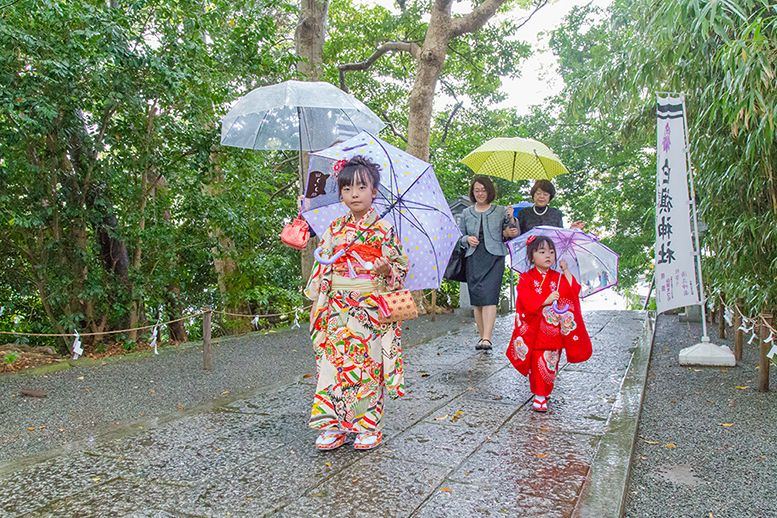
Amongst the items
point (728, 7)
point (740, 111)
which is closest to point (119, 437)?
point (740, 111)

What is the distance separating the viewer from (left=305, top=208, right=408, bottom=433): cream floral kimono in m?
3.41

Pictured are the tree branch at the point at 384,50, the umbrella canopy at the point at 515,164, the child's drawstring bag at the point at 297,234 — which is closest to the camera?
the child's drawstring bag at the point at 297,234

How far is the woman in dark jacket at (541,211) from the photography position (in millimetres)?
5785

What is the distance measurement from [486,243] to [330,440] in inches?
129

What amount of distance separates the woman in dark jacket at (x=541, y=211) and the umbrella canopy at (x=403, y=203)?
6.74ft

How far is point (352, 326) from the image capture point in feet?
11.2

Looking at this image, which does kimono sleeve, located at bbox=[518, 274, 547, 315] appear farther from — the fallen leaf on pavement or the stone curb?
the fallen leaf on pavement

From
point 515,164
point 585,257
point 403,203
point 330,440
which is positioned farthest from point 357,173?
point 515,164

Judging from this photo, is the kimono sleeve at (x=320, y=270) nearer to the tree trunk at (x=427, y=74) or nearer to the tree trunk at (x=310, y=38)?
the tree trunk at (x=310, y=38)

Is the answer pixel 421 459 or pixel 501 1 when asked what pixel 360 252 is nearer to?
pixel 421 459

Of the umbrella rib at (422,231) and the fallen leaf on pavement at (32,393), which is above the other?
the umbrella rib at (422,231)

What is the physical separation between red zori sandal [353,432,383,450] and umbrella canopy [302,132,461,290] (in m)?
0.91

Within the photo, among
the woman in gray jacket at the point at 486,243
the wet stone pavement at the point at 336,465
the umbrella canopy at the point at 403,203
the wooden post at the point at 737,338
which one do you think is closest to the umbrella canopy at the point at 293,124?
the woman in gray jacket at the point at 486,243

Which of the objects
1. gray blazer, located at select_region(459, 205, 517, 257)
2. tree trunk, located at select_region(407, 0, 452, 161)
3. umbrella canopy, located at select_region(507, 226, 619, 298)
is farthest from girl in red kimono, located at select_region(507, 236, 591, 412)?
tree trunk, located at select_region(407, 0, 452, 161)
